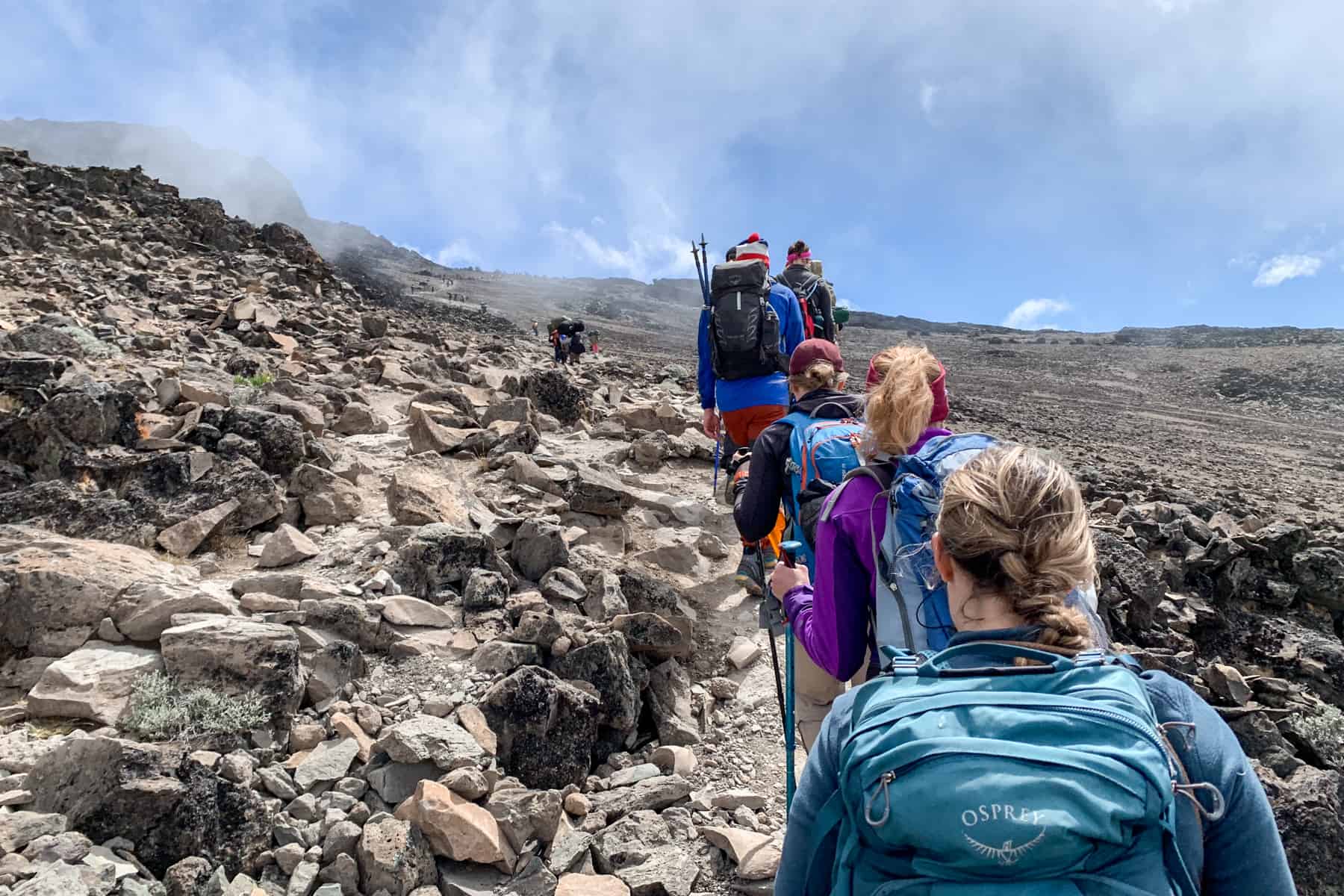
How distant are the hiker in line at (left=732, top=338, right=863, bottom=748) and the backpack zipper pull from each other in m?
1.53

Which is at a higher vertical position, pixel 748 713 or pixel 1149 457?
pixel 1149 457

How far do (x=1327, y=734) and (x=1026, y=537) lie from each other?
13.5 feet

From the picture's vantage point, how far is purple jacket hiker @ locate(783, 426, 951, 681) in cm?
181

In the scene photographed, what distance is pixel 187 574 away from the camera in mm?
4039

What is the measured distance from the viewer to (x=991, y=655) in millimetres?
1153

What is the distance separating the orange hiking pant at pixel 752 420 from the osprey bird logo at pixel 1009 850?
386cm

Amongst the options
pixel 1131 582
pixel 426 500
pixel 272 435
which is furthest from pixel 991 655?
pixel 272 435

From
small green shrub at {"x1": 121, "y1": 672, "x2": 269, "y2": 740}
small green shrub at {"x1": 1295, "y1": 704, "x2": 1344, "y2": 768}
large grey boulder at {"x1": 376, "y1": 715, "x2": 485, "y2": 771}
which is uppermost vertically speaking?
small green shrub at {"x1": 121, "y1": 672, "x2": 269, "y2": 740}

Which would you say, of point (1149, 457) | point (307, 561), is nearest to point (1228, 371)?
point (1149, 457)

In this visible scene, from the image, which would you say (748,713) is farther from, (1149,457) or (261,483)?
(1149,457)

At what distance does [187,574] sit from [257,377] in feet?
14.3

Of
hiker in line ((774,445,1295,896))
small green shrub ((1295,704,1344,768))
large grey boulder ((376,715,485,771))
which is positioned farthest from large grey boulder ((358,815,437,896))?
small green shrub ((1295,704,1344,768))

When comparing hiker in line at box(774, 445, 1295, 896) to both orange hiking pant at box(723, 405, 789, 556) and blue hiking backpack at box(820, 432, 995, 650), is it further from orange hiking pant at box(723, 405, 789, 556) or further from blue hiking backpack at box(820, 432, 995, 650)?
orange hiking pant at box(723, 405, 789, 556)

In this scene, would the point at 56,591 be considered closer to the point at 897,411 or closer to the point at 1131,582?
the point at 897,411
